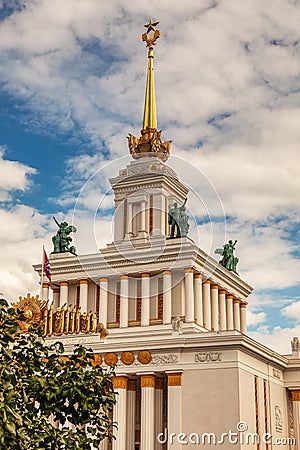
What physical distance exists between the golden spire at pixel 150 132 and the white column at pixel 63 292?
38.2 feet

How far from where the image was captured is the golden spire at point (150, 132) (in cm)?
5509

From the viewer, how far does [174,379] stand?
39.8 metres

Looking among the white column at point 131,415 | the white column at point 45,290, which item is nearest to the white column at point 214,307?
the white column at point 131,415

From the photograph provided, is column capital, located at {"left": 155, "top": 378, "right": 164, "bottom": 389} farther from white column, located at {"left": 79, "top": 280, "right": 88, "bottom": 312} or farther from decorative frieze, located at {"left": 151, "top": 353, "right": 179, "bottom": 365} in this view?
white column, located at {"left": 79, "top": 280, "right": 88, "bottom": 312}

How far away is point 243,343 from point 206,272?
11.2 m

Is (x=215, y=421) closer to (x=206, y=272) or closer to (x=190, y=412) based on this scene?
(x=190, y=412)

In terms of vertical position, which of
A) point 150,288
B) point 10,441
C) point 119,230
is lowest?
point 10,441

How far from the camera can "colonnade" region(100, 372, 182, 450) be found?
129ft

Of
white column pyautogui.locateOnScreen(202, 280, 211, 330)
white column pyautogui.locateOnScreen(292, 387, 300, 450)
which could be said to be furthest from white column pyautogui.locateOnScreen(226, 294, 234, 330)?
white column pyautogui.locateOnScreen(292, 387, 300, 450)

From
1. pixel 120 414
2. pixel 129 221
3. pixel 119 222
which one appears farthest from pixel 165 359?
pixel 119 222

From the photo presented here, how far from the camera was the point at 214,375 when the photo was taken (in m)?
39.1

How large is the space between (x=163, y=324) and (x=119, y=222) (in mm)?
10280

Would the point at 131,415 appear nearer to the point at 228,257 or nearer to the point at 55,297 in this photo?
the point at 55,297

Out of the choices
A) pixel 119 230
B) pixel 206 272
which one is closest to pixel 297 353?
pixel 206 272
